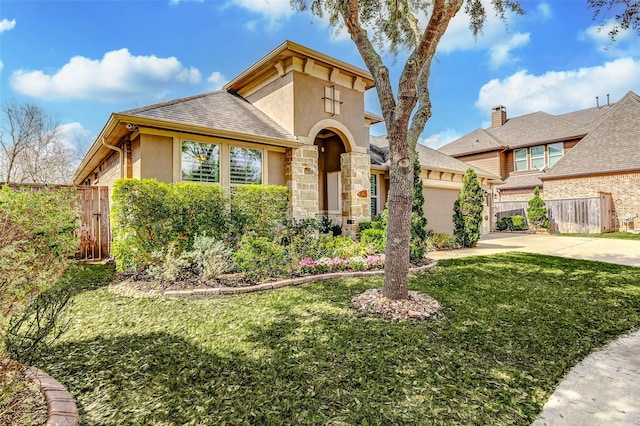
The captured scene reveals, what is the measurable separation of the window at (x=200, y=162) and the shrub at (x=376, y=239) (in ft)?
14.9

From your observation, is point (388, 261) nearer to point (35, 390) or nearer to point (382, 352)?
point (382, 352)

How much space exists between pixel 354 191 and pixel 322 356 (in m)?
8.34

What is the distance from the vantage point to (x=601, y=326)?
4137 mm

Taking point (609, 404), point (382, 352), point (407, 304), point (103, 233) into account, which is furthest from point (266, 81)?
point (609, 404)

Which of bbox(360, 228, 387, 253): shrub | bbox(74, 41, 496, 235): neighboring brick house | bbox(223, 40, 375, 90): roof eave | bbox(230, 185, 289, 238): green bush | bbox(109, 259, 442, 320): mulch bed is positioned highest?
bbox(223, 40, 375, 90): roof eave

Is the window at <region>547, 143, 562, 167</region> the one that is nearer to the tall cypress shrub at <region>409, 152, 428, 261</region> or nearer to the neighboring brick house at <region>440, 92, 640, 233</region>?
the neighboring brick house at <region>440, 92, 640, 233</region>

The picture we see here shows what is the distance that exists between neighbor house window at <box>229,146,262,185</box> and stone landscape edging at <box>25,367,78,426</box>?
22.0ft

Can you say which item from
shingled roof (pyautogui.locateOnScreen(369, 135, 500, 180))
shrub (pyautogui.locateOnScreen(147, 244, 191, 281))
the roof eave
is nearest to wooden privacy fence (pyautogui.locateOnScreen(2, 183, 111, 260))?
shrub (pyautogui.locateOnScreen(147, 244, 191, 281))

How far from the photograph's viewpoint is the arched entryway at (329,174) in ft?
41.4

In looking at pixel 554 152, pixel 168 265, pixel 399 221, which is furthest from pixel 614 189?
pixel 168 265

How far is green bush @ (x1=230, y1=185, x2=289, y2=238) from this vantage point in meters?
7.39

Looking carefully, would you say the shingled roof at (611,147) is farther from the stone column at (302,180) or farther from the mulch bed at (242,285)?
the mulch bed at (242,285)

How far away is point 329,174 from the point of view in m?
13.0

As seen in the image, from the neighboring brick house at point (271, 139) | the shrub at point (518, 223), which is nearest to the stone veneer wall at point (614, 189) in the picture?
the shrub at point (518, 223)
